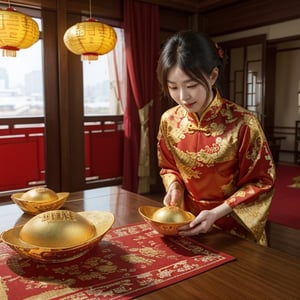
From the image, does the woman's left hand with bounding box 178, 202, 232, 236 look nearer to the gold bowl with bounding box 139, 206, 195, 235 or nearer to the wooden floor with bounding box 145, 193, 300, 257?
the gold bowl with bounding box 139, 206, 195, 235

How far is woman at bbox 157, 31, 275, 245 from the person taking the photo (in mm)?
1119

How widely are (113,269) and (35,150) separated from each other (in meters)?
3.33

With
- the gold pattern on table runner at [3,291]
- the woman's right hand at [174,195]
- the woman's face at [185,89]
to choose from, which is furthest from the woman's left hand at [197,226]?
the gold pattern on table runner at [3,291]

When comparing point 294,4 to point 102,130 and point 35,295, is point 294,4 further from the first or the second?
point 35,295

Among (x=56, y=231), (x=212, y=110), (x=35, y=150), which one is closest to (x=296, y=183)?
(x=35, y=150)

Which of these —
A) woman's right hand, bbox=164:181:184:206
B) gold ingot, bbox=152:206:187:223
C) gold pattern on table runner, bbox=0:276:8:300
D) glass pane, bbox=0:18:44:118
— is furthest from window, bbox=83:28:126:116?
gold pattern on table runner, bbox=0:276:8:300

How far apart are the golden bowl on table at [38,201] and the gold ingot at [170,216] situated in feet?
1.52

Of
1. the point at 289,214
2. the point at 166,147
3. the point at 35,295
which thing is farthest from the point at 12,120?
the point at 35,295

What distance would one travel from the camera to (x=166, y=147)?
1.48m

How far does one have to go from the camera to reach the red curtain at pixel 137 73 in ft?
14.1

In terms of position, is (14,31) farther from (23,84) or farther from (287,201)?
(287,201)

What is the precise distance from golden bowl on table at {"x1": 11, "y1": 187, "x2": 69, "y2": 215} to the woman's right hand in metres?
0.42

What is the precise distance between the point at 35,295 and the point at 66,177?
11.1 feet

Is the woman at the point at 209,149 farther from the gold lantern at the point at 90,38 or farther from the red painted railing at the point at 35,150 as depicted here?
the red painted railing at the point at 35,150
